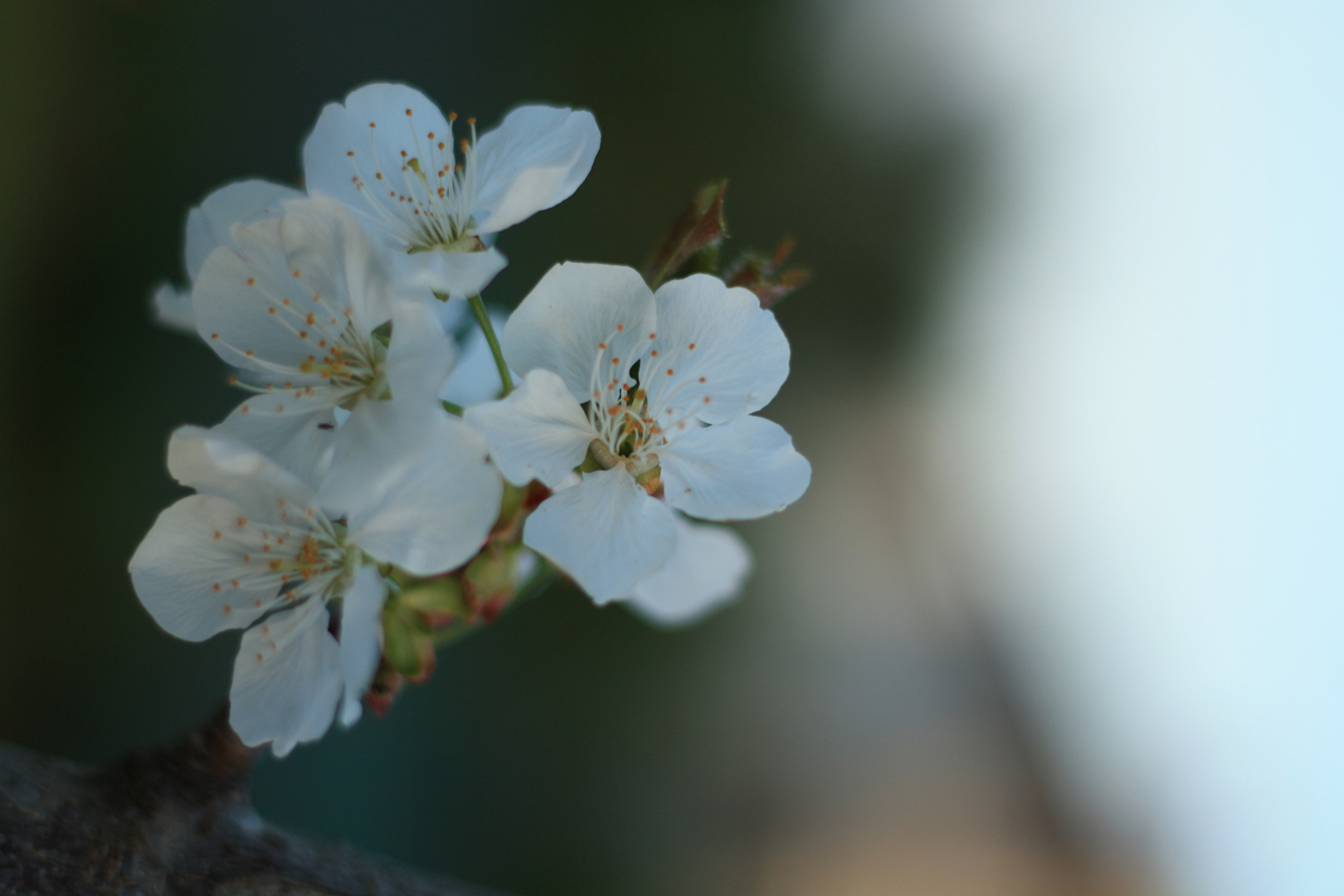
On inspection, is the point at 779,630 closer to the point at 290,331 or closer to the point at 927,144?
the point at 927,144

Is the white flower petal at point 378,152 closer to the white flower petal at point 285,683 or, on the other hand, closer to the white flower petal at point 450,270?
the white flower petal at point 450,270

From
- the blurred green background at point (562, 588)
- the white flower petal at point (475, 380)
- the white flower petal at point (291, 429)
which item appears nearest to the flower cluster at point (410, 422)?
the white flower petal at point (291, 429)

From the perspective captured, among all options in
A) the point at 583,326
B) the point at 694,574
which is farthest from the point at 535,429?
the point at 694,574

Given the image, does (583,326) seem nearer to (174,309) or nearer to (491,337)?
(491,337)

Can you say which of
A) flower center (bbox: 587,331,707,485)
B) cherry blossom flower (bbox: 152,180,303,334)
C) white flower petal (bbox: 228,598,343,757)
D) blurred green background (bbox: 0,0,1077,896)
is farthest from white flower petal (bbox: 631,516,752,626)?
blurred green background (bbox: 0,0,1077,896)

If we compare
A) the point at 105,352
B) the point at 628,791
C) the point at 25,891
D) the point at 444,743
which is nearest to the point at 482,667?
the point at 444,743

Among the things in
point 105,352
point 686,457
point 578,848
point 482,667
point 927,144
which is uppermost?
point 927,144

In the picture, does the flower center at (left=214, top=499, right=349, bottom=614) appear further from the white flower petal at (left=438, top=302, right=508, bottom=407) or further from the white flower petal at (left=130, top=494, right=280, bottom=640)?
the white flower petal at (left=438, top=302, right=508, bottom=407)
